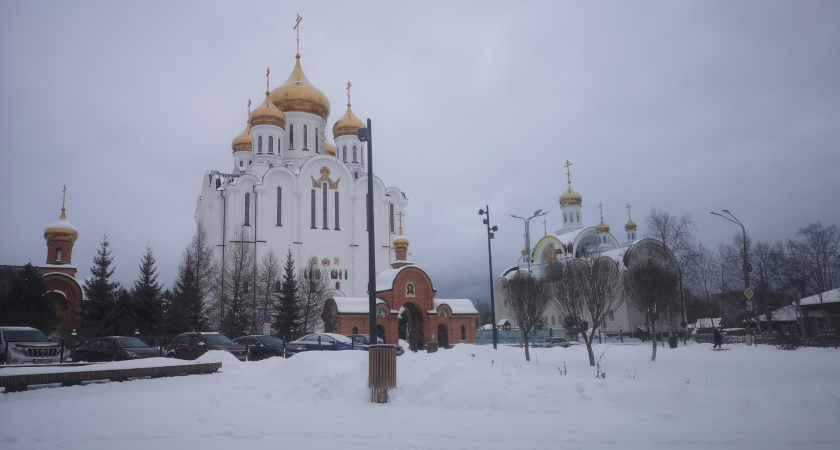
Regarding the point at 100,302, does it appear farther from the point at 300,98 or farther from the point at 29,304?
the point at 300,98

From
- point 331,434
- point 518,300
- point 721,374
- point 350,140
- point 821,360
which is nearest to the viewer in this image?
point 331,434

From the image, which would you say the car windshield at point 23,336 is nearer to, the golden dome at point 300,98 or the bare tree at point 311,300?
the bare tree at point 311,300

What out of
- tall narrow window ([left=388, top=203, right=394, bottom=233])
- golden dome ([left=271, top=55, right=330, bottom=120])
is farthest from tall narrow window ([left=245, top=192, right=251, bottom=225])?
tall narrow window ([left=388, top=203, right=394, bottom=233])

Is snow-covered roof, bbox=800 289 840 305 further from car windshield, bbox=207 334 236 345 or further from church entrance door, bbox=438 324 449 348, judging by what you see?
car windshield, bbox=207 334 236 345

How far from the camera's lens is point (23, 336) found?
59.0 ft

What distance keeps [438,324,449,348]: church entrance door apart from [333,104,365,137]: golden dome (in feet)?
70.7

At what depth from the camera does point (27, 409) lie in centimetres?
912

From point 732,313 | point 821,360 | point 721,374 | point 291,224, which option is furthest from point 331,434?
point 732,313

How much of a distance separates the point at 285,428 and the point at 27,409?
4.72 m

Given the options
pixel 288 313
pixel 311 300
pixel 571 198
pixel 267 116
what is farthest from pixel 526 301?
pixel 571 198

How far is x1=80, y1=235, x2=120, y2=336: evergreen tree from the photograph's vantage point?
32.2 metres

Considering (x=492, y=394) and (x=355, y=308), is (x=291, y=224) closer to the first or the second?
(x=355, y=308)

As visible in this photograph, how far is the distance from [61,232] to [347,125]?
24.4 meters

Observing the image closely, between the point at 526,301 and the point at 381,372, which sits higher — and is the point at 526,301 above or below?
above
